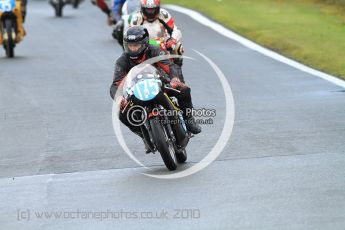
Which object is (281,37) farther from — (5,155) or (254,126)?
(5,155)

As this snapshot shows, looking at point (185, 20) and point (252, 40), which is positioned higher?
point (252, 40)

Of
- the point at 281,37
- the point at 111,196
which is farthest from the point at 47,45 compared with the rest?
the point at 111,196

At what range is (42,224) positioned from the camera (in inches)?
324

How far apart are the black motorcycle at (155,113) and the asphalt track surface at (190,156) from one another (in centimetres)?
30

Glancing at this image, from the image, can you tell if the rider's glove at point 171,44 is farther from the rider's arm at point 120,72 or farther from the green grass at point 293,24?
the green grass at point 293,24

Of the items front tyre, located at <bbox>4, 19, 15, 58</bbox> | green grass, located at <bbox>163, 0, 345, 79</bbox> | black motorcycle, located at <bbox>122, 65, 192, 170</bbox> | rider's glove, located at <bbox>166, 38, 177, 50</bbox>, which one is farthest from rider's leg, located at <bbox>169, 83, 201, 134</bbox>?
front tyre, located at <bbox>4, 19, 15, 58</bbox>

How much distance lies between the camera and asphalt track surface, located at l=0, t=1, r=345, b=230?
325 inches

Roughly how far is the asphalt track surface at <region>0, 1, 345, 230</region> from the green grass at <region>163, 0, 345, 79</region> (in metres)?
0.85

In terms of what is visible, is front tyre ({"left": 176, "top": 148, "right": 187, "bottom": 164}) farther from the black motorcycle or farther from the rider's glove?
the rider's glove

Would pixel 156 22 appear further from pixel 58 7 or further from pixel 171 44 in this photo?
pixel 58 7

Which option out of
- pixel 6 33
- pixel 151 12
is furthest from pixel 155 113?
pixel 6 33

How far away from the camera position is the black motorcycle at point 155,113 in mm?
9969

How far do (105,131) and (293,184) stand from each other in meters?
4.58

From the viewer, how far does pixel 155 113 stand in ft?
32.8
